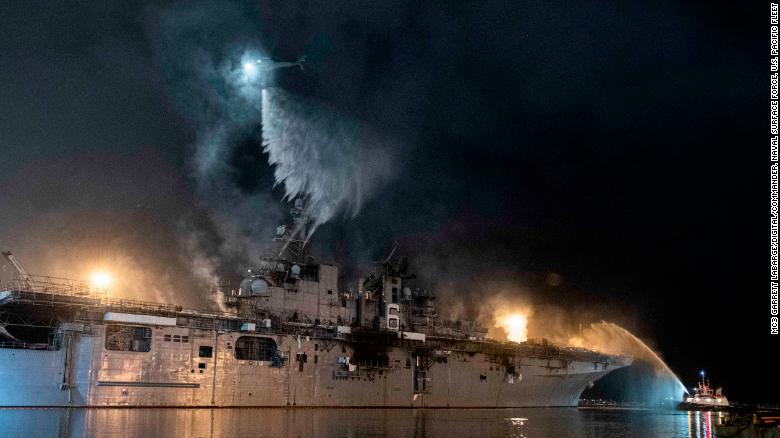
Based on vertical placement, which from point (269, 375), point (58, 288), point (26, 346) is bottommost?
point (269, 375)

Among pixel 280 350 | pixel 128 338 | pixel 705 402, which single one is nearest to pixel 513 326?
pixel 705 402

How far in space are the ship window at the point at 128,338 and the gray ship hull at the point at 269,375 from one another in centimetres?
28

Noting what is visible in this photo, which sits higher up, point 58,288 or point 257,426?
point 58,288

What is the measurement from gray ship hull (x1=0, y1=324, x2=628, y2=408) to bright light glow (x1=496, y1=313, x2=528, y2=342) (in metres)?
8.75

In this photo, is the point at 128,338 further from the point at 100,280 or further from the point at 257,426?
the point at 257,426

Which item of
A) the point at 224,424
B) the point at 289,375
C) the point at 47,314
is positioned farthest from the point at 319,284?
the point at 224,424

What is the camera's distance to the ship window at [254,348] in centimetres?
4259

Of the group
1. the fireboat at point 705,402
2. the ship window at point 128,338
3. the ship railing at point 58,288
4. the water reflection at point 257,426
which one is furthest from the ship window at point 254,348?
the fireboat at point 705,402

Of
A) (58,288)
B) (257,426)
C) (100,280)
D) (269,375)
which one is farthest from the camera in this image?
(269,375)

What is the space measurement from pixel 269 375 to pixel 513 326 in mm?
29998

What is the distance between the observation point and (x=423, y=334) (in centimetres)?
4972

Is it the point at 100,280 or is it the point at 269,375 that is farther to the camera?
the point at 269,375

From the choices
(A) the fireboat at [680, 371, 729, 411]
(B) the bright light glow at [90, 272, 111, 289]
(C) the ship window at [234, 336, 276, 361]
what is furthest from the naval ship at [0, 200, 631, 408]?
(A) the fireboat at [680, 371, 729, 411]

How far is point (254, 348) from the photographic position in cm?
4316
